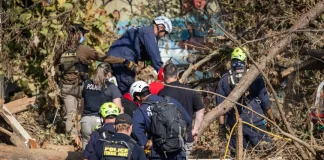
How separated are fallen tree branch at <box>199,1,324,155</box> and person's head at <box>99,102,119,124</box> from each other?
150 cm

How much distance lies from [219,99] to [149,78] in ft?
8.55

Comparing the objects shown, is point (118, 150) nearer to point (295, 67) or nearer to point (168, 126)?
Answer: point (168, 126)

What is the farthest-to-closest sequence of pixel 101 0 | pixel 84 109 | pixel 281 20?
pixel 101 0
pixel 281 20
pixel 84 109

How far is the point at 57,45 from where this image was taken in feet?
39.7

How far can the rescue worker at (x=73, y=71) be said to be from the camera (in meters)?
11.0

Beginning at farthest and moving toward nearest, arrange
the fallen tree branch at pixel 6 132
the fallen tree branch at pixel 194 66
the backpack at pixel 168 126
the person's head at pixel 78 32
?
the fallen tree branch at pixel 194 66 → the person's head at pixel 78 32 → the fallen tree branch at pixel 6 132 → the backpack at pixel 168 126

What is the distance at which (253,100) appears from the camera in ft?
31.8

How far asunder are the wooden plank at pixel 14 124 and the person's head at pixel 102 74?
2046 mm

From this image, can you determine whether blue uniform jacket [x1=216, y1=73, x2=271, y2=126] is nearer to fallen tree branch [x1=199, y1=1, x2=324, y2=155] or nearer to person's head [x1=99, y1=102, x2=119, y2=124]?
fallen tree branch [x1=199, y1=1, x2=324, y2=155]

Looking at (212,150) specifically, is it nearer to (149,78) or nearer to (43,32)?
(149,78)

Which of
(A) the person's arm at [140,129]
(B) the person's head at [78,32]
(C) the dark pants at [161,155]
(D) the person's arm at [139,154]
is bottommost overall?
(C) the dark pants at [161,155]

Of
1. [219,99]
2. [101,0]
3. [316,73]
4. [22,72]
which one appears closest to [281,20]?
[316,73]

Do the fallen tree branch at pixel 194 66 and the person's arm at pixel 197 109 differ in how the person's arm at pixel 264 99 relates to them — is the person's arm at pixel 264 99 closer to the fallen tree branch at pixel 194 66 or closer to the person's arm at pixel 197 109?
the person's arm at pixel 197 109

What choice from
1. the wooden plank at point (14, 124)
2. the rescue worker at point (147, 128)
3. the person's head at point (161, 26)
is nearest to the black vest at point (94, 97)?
the person's head at point (161, 26)
